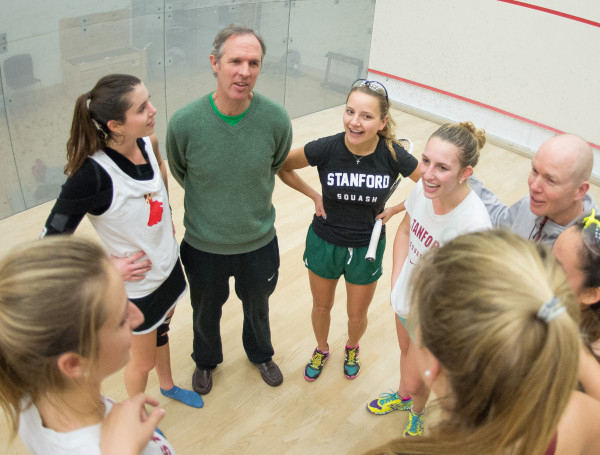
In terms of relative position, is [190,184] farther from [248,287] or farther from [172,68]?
[172,68]

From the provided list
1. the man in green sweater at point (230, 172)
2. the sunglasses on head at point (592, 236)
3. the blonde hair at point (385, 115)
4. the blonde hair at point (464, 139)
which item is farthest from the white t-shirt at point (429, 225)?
the man in green sweater at point (230, 172)

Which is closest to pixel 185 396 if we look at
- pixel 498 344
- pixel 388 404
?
pixel 388 404

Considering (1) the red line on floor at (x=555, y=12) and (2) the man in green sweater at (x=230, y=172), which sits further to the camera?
(1) the red line on floor at (x=555, y=12)

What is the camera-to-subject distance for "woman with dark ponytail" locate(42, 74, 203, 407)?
1687 mm

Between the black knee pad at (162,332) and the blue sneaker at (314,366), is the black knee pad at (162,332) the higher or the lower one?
the higher one

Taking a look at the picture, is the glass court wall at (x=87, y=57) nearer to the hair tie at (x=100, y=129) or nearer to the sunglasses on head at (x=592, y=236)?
the hair tie at (x=100, y=129)

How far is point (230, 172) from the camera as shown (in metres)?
2.01

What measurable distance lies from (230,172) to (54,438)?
1.18 meters

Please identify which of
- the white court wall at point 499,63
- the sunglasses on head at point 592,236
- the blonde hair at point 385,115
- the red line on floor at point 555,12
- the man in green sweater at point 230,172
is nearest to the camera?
the sunglasses on head at point 592,236

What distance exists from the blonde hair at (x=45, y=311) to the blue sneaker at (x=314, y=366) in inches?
69.3

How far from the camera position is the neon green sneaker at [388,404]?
252cm

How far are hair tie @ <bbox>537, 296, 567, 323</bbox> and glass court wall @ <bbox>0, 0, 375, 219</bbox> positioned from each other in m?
3.49

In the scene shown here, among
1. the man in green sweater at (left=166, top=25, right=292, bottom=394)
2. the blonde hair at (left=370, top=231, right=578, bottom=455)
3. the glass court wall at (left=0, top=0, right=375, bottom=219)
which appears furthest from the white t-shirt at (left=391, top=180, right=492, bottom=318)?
the glass court wall at (left=0, top=0, right=375, bottom=219)

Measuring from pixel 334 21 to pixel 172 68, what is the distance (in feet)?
7.02
